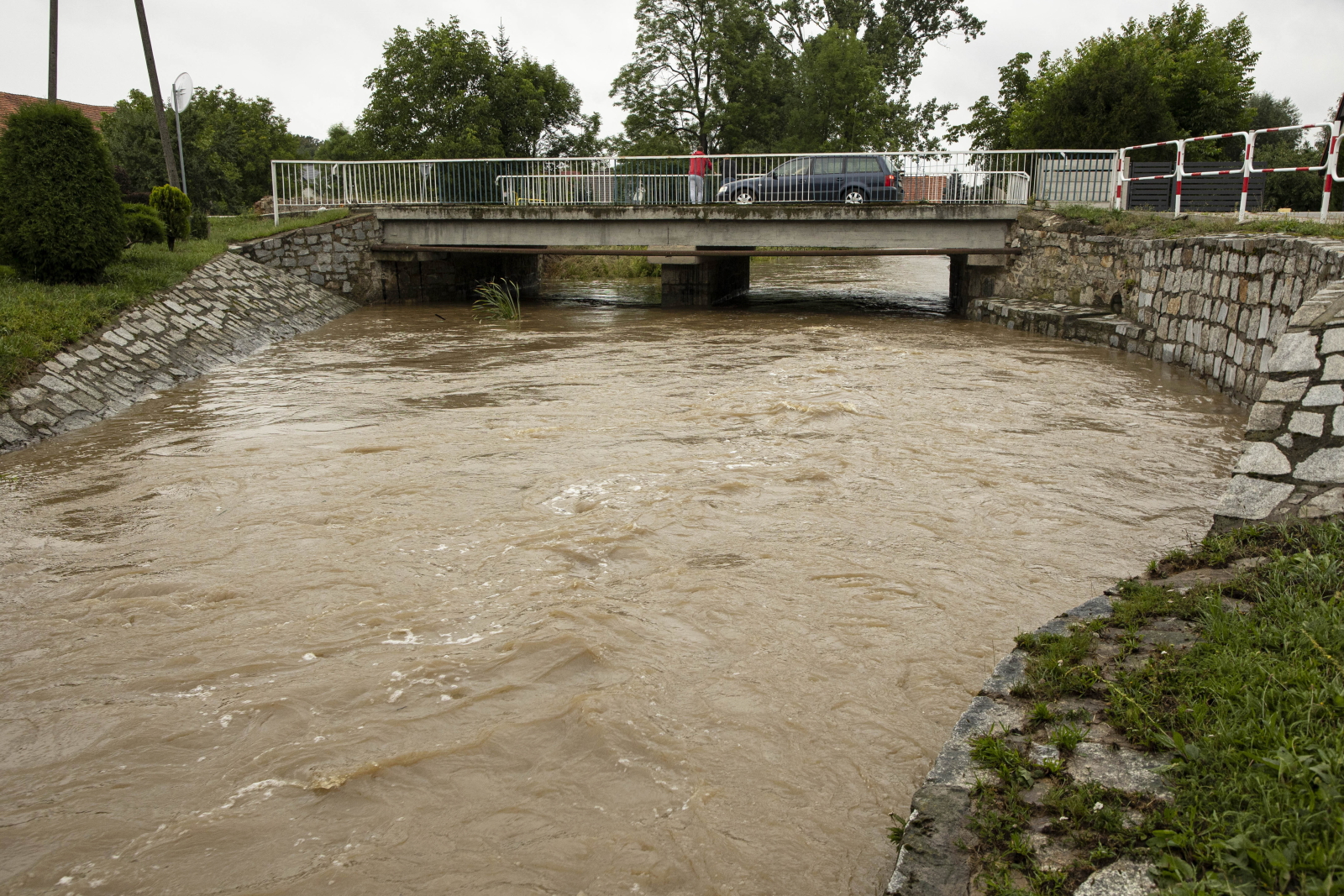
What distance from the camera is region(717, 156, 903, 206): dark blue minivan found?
68.4 feet

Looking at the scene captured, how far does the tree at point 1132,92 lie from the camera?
24.7 metres

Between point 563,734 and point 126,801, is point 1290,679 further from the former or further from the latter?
point 126,801

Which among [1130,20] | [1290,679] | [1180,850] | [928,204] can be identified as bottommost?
[1180,850]

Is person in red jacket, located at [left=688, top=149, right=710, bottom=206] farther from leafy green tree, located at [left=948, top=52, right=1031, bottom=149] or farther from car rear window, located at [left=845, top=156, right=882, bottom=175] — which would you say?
leafy green tree, located at [left=948, top=52, right=1031, bottom=149]

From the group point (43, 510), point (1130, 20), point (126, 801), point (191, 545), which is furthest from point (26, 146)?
point (1130, 20)

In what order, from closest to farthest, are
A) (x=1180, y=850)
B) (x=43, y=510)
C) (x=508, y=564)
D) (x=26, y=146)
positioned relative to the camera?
(x=1180, y=850), (x=508, y=564), (x=43, y=510), (x=26, y=146)

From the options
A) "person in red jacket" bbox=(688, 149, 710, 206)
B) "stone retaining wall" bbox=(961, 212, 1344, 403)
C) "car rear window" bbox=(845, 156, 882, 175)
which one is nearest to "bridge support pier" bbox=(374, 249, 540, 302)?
"person in red jacket" bbox=(688, 149, 710, 206)

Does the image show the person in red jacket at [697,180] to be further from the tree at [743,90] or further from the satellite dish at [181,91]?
the tree at [743,90]

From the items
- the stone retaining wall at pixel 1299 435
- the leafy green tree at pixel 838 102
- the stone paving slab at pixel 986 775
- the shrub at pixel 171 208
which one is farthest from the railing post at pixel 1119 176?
the leafy green tree at pixel 838 102

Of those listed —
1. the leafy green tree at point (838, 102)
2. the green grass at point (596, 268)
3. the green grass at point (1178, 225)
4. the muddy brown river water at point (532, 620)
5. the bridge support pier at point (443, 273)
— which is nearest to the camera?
the muddy brown river water at point (532, 620)

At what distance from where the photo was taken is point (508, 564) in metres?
5.92

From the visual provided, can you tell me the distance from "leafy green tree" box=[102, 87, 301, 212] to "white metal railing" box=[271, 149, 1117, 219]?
8943 millimetres

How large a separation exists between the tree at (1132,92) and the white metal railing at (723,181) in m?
4.32

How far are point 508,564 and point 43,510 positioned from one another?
3966mm
